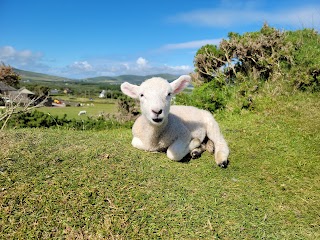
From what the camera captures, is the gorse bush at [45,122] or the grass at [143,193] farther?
the gorse bush at [45,122]

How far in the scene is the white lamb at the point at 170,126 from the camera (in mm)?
4535

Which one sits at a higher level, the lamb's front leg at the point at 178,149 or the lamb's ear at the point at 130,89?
the lamb's ear at the point at 130,89

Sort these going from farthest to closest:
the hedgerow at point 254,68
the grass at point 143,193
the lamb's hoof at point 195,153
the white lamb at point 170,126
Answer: the hedgerow at point 254,68
the lamb's hoof at point 195,153
the white lamb at point 170,126
the grass at point 143,193

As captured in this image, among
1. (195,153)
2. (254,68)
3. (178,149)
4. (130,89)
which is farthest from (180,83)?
(254,68)

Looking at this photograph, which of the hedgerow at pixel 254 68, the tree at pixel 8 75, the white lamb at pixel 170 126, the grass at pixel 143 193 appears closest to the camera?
the grass at pixel 143 193

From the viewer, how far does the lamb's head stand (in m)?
4.40

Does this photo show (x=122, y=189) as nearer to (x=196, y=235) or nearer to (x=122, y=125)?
(x=196, y=235)

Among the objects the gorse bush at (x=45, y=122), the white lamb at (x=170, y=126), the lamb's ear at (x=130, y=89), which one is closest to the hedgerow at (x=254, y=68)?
the gorse bush at (x=45, y=122)

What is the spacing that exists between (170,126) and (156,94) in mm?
881

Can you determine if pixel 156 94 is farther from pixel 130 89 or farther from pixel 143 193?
pixel 143 193

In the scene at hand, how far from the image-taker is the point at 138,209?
3656 mm

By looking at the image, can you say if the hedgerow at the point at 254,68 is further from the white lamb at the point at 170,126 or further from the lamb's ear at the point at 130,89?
the lamb's ear at the point at 130,89

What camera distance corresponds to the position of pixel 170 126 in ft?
17.1

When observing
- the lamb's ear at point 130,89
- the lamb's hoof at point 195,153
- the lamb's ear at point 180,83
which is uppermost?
the lamb's ear at point 180,83
